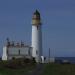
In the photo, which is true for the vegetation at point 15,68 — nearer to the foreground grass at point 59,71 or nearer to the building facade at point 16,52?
the foreground grass at point 59,71

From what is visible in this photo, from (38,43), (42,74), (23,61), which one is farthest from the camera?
(38,43)

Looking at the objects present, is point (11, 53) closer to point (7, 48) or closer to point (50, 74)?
point (7, 48)

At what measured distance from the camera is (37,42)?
85688 mm

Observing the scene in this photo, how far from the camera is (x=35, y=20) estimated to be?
3506 inches

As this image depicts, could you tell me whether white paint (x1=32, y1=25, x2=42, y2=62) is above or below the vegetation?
above

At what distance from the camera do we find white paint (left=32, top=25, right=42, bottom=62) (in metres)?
85.6

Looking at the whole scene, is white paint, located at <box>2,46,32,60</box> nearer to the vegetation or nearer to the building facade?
the building facade

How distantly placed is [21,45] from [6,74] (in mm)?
49007

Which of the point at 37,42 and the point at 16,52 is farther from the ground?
the point at 37,42

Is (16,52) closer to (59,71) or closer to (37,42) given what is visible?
(37,42)

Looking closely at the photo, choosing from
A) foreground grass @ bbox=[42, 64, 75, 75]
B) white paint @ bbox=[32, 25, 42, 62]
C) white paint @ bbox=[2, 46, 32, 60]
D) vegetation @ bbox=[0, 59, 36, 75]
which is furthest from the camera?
white paint @ bbox=[2, 46, 32, 60]

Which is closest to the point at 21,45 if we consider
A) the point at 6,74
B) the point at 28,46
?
the point at 28,46

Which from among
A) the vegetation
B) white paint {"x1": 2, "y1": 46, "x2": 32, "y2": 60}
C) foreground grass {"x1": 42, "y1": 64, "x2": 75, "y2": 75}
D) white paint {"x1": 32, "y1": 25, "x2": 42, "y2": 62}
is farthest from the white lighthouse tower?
foreground grass {"x1": 42, "y1": 64, "x2": 75, "y2": 75}

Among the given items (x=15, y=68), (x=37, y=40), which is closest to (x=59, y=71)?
(x=15, y=68)
